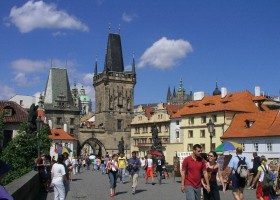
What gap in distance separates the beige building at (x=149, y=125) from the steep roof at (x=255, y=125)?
55.6 feet

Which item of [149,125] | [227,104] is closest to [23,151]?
[227,104]

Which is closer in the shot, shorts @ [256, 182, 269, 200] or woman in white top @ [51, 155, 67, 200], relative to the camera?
woman in white top @ [51, 155, 67, 200]

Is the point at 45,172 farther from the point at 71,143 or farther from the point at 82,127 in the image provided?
the point at 82,127

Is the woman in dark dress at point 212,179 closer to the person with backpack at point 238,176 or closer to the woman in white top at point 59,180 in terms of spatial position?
the person with backpack at point 238,176

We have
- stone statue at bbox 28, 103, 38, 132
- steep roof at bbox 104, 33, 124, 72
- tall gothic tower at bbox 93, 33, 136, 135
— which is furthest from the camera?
steep roof at bbox 104, 33, 124, 72

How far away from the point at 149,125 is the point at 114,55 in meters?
24.5

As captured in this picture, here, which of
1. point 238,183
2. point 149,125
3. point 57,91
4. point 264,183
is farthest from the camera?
point 57,91

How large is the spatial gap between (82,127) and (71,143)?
10.3m

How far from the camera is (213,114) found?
52.1 m

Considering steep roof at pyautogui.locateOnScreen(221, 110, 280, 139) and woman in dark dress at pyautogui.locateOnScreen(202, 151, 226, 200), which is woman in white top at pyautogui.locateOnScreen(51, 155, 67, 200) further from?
steep roof at pyautogui.locateOnScreen(221, 110, 280, 139)

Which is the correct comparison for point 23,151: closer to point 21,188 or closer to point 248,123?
point 21,188

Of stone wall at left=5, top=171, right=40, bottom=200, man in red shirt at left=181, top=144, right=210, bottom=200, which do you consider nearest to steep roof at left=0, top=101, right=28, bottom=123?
stone wall at left=5, top=171, right=40, bottom=200

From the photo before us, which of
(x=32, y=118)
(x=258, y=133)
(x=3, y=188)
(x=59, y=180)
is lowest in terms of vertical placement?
(x=59, y=180)

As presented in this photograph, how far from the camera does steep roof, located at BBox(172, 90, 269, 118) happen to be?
5191 centimetres
